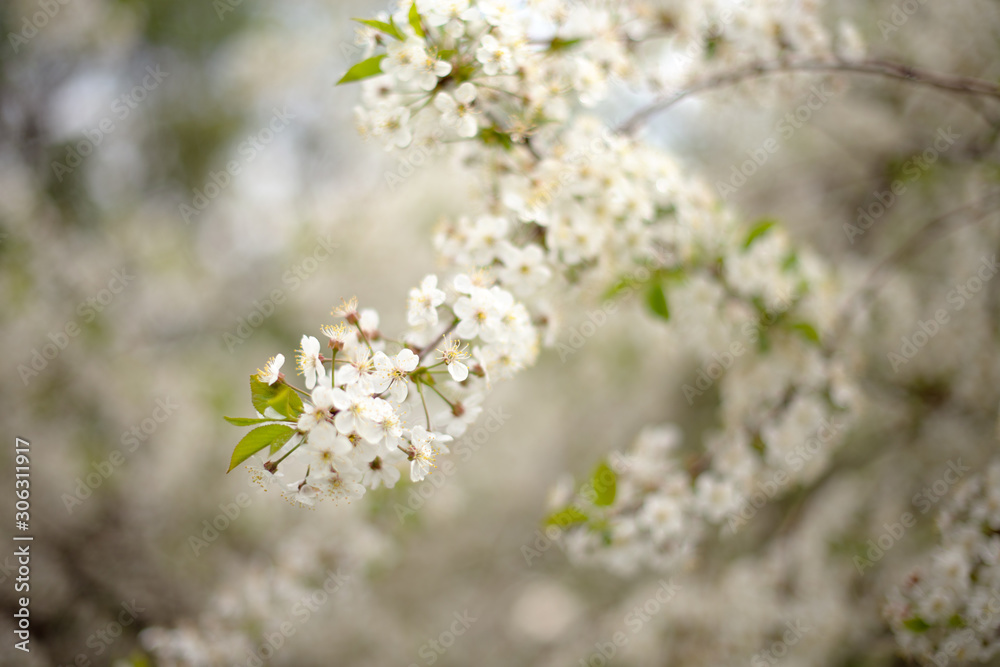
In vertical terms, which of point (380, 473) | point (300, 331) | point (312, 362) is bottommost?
point (300, 331)

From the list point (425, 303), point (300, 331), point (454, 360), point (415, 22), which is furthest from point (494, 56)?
point (300, 331)

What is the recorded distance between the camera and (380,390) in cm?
112

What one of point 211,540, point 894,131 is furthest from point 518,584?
point 894,131

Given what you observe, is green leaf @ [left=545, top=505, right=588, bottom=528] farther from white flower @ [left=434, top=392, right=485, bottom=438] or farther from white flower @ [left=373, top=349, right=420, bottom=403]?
white flower @ [left=373, top=349, right=420, bottom=403]

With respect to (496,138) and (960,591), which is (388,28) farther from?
(960,591)

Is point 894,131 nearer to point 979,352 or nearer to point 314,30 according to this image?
point 979,352

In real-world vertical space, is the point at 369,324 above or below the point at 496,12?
below

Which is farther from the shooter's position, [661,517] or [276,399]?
[661,517]

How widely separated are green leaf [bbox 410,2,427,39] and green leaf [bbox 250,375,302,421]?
894 mm

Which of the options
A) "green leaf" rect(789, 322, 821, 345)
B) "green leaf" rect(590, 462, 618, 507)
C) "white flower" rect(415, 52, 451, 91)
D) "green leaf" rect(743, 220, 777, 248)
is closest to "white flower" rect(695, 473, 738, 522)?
"green leaf" rect(590, 462, 618, 507)

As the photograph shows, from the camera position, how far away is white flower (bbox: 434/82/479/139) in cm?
138

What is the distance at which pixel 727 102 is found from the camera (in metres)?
2.20

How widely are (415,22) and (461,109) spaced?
8.6 inches

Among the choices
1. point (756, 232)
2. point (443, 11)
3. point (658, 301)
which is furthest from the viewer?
point (756, 232)
